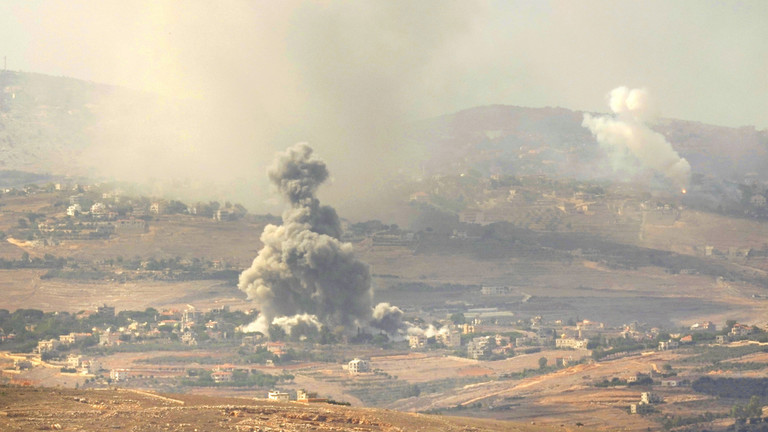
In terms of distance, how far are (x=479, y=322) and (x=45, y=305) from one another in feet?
107

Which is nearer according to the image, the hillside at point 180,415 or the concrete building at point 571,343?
the hillside at point 180,415

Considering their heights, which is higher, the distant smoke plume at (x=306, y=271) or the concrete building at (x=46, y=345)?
the distant smoke plume at (x=306, y=271)

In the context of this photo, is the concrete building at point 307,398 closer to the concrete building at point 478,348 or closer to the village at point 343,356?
the village at point 343,356

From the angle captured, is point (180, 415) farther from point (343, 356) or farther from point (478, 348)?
point (478, 348)

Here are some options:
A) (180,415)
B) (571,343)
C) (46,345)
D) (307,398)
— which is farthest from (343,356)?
(180,415)

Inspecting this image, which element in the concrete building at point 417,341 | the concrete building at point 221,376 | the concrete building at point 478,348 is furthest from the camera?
the concrete building at point 417,341

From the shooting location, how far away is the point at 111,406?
156 ft

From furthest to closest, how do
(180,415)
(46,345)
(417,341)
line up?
(417,341)
(46,345)
(180,415)

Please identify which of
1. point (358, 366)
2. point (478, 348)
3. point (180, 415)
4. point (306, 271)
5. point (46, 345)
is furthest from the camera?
point (478, 348)

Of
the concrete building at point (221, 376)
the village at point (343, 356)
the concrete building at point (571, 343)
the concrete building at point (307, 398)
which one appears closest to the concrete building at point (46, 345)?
the village at point (343, 356)

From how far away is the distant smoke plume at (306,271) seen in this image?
103 meters

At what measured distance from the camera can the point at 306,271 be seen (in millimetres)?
102750

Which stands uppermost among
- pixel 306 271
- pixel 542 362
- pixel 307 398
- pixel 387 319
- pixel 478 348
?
pixel 306 271

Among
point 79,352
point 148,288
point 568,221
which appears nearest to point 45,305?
point 148,288
